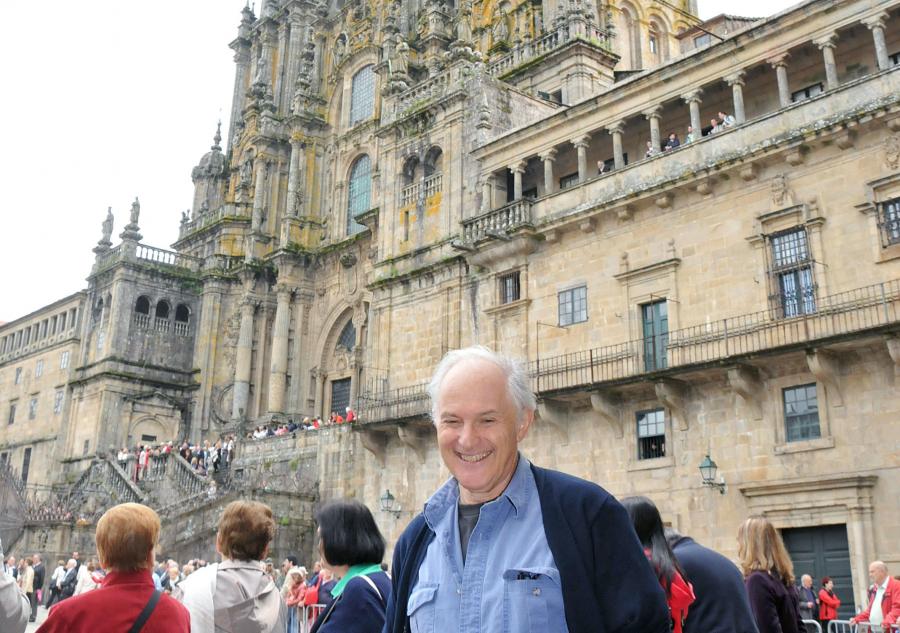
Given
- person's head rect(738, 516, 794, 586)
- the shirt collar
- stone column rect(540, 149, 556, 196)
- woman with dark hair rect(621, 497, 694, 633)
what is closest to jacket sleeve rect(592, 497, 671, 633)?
the shirt collar

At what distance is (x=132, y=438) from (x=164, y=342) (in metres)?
5.12

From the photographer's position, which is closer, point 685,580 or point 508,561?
point 508,561

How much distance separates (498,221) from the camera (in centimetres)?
2622

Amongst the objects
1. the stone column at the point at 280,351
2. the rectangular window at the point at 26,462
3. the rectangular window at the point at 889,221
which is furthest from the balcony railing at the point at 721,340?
the rectangular window at the point at 26,462

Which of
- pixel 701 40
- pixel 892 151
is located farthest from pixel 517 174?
pixel 701 40

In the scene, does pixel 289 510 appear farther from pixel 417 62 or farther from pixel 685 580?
pixel 685 580

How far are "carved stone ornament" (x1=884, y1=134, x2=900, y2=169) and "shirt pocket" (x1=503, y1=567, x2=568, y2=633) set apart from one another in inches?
722

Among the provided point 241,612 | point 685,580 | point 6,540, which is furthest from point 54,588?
point 685,580

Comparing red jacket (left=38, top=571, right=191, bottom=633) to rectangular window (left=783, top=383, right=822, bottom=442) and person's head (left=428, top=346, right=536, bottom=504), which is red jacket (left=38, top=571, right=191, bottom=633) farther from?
rectangular window (left=783, top=383, right=822, bottom=442)

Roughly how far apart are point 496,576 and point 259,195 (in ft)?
151

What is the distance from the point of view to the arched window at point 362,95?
45.0 meters

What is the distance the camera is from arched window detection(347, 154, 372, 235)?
43.6 m

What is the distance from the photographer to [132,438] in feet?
141

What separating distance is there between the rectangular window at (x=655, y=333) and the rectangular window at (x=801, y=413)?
3.22 metres
